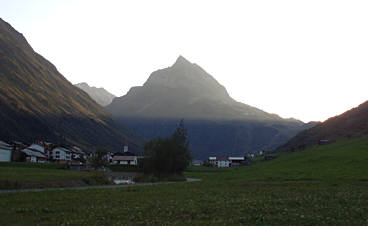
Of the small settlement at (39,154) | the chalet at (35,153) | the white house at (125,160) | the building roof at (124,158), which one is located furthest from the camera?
the building roof at (124,158)

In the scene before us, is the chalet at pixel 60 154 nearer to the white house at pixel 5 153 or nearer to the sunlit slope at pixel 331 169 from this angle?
the white house at pixel 5 153

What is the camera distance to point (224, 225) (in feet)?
56.5

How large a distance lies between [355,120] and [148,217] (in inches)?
7642

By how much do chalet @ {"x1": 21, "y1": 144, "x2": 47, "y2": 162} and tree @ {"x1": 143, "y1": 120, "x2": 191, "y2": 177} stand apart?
64.8m

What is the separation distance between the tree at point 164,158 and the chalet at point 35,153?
64.8 m

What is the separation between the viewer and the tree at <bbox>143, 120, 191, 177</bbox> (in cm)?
10462

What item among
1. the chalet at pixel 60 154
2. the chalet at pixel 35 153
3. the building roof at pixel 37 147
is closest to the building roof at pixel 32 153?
the chalet at pixel 35 153

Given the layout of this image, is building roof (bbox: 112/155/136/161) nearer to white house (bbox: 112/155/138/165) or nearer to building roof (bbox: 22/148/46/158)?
white house (bbox: 112/155/138/165)

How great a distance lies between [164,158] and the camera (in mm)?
104500

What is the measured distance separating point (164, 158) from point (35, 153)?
7484 cm

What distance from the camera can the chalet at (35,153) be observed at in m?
147

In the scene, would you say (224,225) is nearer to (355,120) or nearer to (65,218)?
(65,218)

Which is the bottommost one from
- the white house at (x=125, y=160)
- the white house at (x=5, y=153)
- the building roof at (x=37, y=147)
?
the white house at (x=125, y=160)

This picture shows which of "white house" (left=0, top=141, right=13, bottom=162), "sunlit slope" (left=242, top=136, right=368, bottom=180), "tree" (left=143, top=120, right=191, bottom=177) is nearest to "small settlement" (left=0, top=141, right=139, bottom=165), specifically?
"white house" (left=0, top=141, right=13, bottom=162)
